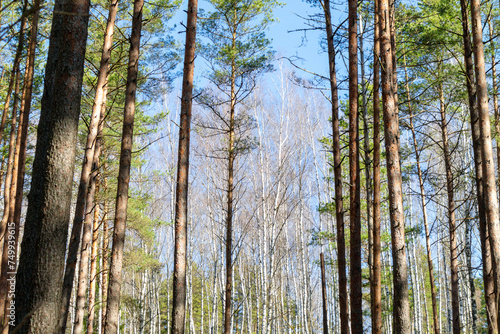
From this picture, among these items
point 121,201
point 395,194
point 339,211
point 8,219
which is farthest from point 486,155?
point 8,219

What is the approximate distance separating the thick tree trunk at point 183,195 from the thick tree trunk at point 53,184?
3.53 meters

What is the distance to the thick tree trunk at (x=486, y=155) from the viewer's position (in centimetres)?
538

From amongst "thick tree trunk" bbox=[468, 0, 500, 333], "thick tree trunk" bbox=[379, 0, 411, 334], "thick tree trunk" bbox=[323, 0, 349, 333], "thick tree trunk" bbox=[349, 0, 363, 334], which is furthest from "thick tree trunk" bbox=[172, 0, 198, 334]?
"thick tree trunk" bbox=[468, 0, 500, 333]

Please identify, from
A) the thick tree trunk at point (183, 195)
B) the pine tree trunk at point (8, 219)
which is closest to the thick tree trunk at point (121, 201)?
the thick tree trunk at point (183, 195)

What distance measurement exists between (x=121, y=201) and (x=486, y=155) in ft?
17.4

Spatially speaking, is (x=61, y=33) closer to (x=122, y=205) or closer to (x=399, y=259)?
(x=122, y=205)

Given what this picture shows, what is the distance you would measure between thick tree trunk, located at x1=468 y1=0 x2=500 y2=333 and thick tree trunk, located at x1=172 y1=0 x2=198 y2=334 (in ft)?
14.2

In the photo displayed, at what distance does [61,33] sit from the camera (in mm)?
3430

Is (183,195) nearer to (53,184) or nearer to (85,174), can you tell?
(85,174)

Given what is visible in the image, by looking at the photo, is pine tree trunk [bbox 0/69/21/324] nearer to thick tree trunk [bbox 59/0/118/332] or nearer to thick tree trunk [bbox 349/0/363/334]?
thick tree trunk [bbox 59/0/118/332]

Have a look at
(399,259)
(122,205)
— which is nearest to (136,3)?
(122,205)

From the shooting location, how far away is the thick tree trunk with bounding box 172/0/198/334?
20.8 feet

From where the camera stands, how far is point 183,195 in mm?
6824

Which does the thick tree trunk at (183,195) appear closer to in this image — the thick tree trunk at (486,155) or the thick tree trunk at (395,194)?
the thick tree trunk at (395,194)
